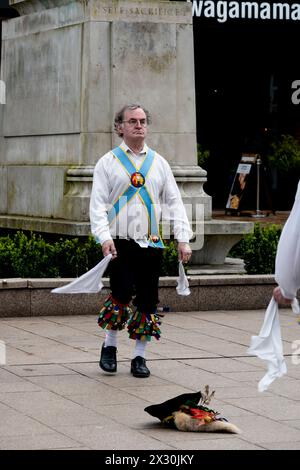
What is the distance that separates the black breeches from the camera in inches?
384

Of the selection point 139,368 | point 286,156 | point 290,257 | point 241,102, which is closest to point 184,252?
point 139,368

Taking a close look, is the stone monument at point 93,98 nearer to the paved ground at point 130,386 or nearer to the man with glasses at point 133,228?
the paved ground at point 130,386

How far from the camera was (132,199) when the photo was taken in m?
9.75

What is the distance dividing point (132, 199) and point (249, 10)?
18.5 metres

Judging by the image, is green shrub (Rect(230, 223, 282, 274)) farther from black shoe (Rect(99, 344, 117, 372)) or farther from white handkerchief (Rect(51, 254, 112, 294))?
white handkerchief (Rect(51, 254, 112, 294))

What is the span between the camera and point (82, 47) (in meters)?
14.5

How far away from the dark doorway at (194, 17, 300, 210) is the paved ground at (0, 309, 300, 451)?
18.3 meters

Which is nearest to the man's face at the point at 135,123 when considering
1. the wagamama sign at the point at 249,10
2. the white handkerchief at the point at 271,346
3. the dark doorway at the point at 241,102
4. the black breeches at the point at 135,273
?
the black breeches at the point at 135,273

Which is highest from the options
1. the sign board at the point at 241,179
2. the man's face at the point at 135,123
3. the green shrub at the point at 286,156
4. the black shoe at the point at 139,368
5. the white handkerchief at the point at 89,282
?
the green shrub at the point at 286,156

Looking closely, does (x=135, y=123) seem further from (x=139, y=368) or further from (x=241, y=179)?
(x=241, y=179)

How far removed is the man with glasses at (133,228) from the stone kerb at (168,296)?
9.49 ft

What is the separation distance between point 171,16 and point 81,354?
18.2ft

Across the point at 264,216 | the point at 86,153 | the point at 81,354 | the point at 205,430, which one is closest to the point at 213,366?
the point at 81,354

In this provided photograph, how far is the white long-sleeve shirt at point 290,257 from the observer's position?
263 inches
